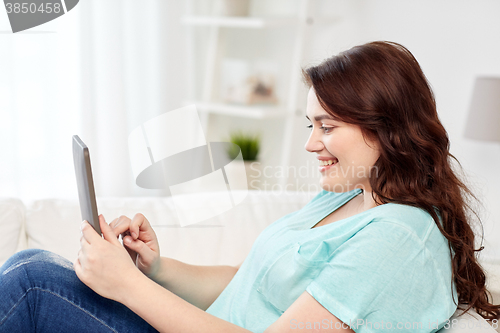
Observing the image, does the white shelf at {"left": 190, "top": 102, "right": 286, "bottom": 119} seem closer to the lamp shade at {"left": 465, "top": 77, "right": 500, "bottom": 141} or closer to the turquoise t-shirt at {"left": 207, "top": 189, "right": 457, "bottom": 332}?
the lamp shade at {"left": 465, "top": 77, "right": 500, "bottom": 141}

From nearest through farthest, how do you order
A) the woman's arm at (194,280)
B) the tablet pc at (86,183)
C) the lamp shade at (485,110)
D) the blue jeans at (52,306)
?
the tablet pc at (86,183) < the blue jeans at (52,306) < the woman's arm at (194,280) < the lamp shade at (485,110)

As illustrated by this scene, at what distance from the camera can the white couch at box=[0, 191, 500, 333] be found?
1459mm

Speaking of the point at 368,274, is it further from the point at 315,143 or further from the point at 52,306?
the point at 52,306

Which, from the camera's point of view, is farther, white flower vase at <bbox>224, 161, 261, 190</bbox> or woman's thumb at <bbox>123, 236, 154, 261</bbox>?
white flower vase at <bbox>224, 161, 261, 190</bbox>

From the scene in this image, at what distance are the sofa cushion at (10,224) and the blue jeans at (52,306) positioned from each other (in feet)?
1.68

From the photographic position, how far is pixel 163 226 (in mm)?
1530

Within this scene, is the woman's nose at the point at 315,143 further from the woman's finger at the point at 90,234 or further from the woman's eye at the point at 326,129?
the woman's finger at the point at 90,234

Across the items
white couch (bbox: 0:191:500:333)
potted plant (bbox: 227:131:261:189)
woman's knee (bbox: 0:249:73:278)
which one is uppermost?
woman's knee (bbox: 0:249:73:278)

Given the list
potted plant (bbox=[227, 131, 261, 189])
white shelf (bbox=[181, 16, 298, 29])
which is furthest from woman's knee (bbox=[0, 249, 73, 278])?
white shelf (bbox=[181, 16, 298, 29])

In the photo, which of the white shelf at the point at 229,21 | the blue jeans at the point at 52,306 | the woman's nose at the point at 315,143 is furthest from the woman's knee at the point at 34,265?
the white shelf at the point at 229,21

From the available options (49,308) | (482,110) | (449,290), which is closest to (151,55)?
(482,110)

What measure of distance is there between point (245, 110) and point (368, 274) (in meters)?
1.86

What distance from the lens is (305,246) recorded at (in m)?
0.96

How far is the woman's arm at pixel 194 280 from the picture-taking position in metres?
1.15
